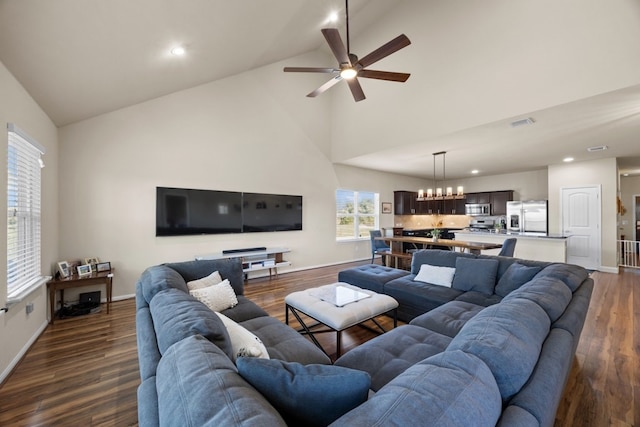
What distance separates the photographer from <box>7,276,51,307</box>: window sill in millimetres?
2308

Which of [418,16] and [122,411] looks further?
[418,16]

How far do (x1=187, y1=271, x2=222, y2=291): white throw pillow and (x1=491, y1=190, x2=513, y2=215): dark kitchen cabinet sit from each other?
8.28m

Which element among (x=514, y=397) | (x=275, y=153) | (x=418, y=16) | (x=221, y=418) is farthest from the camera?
(x=275, y=153)

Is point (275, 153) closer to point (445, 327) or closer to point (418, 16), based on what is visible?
point (418, 16)

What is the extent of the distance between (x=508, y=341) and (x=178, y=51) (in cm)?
391

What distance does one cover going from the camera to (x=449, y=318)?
7.57 ft

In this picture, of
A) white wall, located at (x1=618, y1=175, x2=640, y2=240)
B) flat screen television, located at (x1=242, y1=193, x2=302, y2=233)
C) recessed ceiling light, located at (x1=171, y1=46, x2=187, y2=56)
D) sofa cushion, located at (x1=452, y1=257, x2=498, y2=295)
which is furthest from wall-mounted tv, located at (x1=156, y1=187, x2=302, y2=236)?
white wall, located at (x1=618, y1=175, x2=640, y2=240)

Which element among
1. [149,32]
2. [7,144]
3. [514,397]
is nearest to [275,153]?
[149,32]

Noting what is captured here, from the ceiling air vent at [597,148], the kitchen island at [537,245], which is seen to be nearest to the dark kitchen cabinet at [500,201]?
the kitchen island at [537,245]

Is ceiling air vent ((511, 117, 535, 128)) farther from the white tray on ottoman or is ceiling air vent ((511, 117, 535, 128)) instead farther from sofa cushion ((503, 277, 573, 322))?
the white tray on ottoman

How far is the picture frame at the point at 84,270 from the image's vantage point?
11.7ft

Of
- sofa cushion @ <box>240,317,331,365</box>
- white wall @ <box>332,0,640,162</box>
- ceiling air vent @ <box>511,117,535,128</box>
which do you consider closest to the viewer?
sofa cushion @ <box>240,317,331,365</box>

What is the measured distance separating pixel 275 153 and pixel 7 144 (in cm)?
396

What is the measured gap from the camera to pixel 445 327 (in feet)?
7.10
